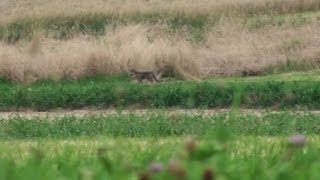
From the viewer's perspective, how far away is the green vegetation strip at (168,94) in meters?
18.1

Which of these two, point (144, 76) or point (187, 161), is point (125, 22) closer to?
point (144, 76)

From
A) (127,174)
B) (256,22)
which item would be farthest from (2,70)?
(127,174)

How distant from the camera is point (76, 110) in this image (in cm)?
1916

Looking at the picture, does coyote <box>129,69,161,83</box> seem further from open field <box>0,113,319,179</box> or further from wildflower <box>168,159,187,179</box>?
wildflower <box>168,159,187,179</box>

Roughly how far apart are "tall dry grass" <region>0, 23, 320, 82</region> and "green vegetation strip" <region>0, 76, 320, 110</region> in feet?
3.32

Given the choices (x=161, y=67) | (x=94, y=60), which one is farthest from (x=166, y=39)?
(x=94, y=60)

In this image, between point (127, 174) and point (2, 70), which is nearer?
point (127, 174)

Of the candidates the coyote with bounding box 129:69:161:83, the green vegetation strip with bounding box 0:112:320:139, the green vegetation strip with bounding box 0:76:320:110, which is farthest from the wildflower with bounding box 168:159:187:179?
the coyote with bounding box 129:69:161:83

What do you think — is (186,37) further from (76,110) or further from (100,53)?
(76,110)

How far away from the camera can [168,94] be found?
18578 millimetres

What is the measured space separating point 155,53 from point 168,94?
8.97ft

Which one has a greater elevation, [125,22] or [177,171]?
[177,171]

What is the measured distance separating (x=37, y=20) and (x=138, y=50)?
7.51 metres

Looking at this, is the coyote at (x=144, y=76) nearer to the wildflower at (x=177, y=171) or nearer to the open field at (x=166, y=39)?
the open field at (x=166, y=39)
